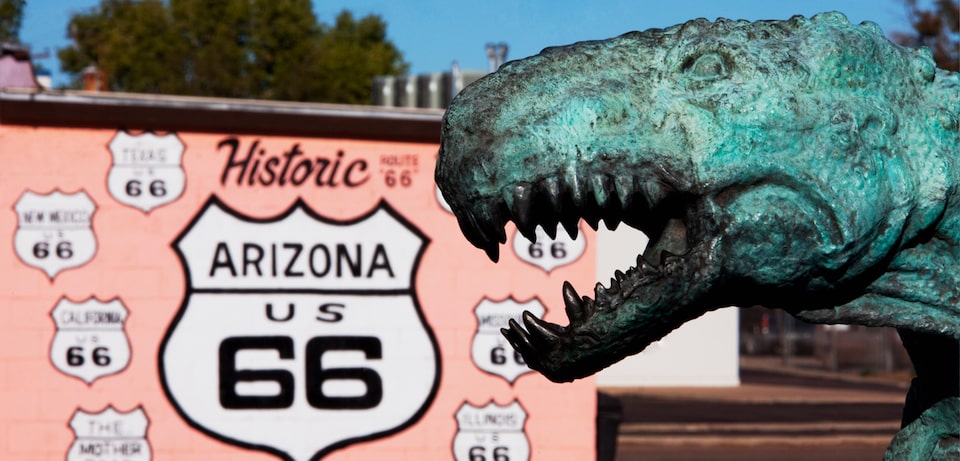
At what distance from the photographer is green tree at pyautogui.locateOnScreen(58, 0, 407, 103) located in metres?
37.4

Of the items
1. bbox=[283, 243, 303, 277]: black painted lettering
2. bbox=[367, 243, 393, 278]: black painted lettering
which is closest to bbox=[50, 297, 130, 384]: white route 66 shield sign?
bbox=[283, 243, 303, 277]: black painted lettering

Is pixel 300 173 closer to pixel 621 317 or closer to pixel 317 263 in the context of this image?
pixel 317 263

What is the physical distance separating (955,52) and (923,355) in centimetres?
2244

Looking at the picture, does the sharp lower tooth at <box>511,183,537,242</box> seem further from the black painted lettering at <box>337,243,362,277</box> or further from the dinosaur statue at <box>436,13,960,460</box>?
the black painted lettering at <box>337,243,362,277</box>

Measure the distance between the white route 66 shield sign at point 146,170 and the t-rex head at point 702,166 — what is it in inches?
273

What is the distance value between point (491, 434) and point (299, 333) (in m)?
1.37

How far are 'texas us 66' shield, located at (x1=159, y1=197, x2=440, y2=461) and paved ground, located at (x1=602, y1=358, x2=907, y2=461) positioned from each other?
503cm

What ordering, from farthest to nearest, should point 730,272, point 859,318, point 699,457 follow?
point 699,457, point 859,318, point 730,272

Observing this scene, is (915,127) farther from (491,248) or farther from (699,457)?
(699,457)

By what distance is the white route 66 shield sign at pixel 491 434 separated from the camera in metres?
8.59

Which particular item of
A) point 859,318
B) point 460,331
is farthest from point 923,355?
point 460,331

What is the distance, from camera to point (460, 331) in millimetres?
8602

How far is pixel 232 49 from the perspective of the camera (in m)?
38.3

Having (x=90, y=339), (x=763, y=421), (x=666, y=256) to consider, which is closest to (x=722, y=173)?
(x=666, y=256)
